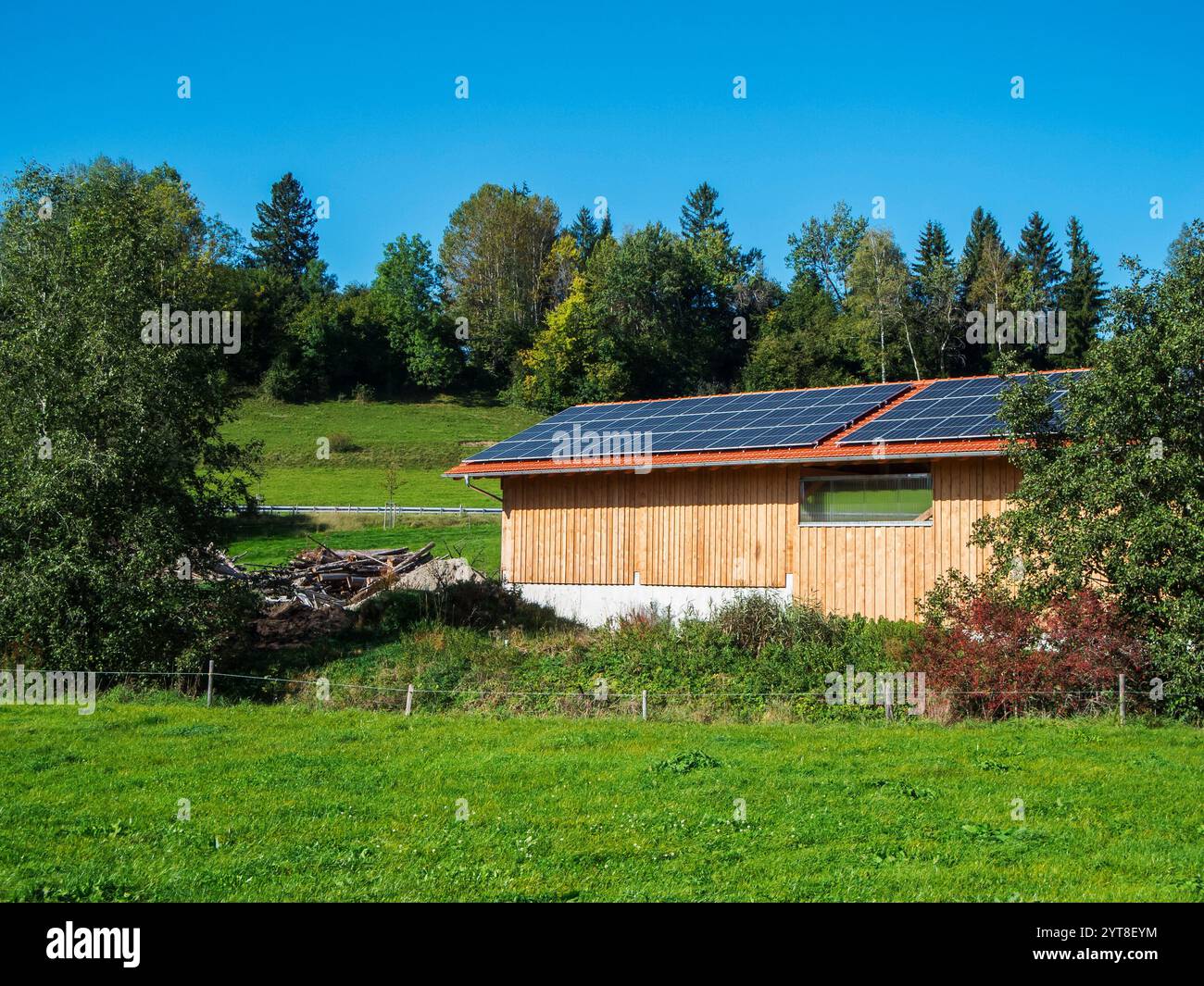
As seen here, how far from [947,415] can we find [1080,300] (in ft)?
182

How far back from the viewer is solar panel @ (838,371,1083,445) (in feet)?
65.5

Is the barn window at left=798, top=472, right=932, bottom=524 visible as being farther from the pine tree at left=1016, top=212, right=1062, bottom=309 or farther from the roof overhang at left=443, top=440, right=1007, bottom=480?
the pine tree at left=1016, top=212, right=1062, bottom=309

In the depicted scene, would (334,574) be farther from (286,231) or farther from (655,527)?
(286,231)

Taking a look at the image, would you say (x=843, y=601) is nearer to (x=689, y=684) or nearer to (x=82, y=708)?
(x=689, y=684)

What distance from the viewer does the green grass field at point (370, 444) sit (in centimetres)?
4803

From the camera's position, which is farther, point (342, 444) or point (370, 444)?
point (370, 444)

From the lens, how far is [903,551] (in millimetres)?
21172

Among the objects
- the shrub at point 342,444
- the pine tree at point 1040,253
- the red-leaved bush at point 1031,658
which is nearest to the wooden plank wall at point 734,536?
the red-leaved bush at point 1031,658

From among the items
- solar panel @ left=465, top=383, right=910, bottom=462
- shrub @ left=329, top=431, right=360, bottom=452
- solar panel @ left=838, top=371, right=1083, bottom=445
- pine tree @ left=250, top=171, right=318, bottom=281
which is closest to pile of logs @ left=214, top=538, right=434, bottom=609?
solar panel @ left=465, top=383, right=910, bottom=462

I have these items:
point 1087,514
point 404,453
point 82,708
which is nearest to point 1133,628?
point 1087,514

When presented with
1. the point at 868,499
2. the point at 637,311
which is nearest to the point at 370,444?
the point at 637,311

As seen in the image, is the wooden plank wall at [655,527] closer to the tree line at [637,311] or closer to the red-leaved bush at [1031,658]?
the red-leaved bush at [1031,658]

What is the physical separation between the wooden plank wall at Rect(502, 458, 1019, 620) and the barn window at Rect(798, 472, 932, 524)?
0.66 feet

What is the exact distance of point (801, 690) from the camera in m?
18.8
